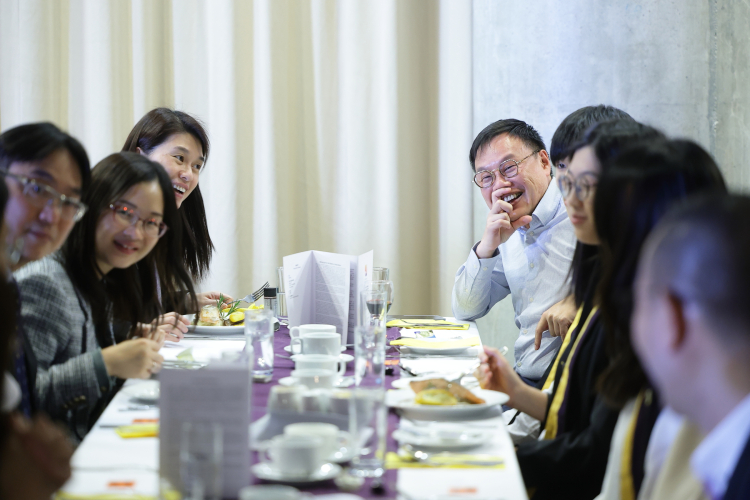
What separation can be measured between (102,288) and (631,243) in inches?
53.3

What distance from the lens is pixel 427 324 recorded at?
282 centimetres

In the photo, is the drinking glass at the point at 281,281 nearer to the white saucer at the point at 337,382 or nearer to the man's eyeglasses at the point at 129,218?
the man's eyeglasses at the point at 129,218

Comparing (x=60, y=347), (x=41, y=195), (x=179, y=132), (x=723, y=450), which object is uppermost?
(x=179, y=132)

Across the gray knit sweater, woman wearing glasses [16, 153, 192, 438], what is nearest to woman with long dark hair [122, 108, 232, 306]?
woman wearing glasses [16, 153, 192, 438]

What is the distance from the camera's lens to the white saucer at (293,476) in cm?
109

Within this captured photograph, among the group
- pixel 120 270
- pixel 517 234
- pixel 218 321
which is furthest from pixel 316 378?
pixel 517 234

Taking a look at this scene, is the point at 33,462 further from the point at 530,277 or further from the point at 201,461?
the point at 530,277

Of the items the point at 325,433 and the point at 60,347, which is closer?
the point at 325,433

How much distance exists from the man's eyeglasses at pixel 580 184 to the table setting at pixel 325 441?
488 millimetres

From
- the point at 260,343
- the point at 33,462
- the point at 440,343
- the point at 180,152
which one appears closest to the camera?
the point at 33,462

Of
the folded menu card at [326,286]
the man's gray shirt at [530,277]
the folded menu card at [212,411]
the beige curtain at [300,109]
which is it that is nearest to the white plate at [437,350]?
the folded menu card at [326,286]

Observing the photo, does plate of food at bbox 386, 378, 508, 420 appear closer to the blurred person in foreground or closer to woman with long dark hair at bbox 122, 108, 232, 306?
the blurred person in foreground

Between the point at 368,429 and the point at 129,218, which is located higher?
the point at 129,218

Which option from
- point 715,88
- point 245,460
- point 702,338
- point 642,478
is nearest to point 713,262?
point 702,338
